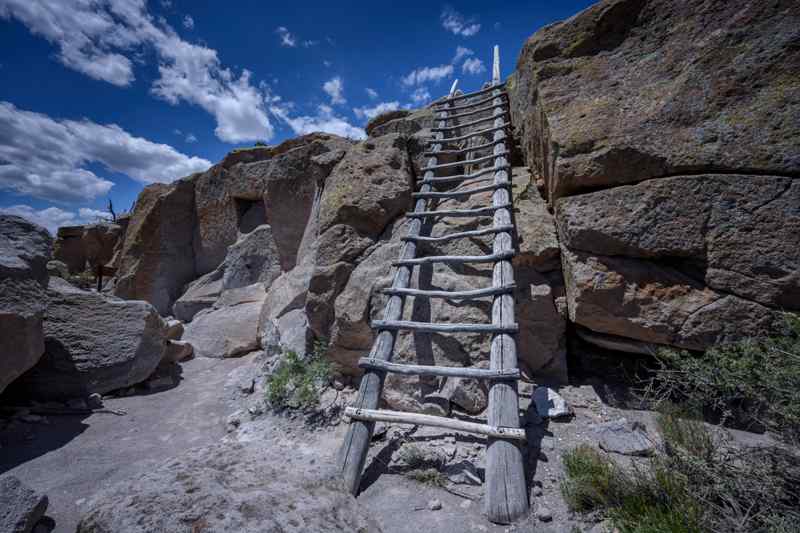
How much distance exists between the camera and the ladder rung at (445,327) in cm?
238

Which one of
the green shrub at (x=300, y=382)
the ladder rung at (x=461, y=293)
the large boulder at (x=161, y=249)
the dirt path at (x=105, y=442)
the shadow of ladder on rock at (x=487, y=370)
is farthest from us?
the large boulder at (x=161, y=249)

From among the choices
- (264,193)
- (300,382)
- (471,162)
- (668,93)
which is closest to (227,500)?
(300,382)

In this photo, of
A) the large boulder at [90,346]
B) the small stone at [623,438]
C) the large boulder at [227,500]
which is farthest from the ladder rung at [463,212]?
the large boulder at [90,346]

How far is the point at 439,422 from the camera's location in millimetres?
2051

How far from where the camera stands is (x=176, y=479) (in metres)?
1.52

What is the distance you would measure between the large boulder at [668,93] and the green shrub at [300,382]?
8.88ft

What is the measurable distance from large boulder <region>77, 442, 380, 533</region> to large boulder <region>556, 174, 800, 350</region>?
2167 millimetres

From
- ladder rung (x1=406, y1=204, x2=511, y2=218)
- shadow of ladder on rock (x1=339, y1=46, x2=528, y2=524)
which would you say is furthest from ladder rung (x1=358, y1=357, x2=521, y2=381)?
ladder rung (x1=406, y1=204, x2=511, y2=218)

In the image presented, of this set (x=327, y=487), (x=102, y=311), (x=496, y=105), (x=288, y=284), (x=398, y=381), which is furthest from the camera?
(x=288, y=284)

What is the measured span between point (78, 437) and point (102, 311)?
61.5 inches

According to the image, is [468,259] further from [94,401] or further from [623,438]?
[94,401]

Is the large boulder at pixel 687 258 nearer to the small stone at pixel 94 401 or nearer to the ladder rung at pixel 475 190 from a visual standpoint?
the ladder rung at pixel 475 190

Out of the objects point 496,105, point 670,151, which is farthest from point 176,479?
point 496,105

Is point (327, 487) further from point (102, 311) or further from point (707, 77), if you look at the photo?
point (102, 311)
